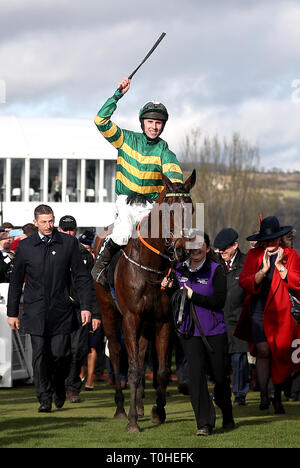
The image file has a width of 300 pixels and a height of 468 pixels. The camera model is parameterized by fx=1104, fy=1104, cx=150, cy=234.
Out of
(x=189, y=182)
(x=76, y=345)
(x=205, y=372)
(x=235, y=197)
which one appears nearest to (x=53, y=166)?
(x=76, y=345)

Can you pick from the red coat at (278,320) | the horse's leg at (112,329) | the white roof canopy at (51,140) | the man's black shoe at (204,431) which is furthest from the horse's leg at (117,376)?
the white roof canopy at (51,140)

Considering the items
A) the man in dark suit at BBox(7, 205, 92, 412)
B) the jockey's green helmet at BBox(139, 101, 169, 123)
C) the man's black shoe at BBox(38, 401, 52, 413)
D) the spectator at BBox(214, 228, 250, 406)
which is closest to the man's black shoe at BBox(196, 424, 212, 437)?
the man in dark suit at BBox(7, 205, 92, 412)

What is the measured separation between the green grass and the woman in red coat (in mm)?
539

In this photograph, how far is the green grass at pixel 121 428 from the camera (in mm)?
9523

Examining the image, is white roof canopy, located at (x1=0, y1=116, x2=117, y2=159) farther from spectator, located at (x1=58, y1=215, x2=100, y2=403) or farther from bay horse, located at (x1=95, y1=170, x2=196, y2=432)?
bay horse, located at (x1=95, y1=170, x2=196, y2=432)

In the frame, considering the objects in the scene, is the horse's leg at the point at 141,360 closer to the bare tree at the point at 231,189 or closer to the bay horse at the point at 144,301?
the bay horse at the point at 144,301

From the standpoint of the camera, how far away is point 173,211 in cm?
1012

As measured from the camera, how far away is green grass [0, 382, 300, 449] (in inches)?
375

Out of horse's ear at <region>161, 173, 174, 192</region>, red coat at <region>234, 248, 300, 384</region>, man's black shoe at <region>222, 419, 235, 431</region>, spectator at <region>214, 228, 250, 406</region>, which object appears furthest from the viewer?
spectator at <region>214, 228, 250, 406</region>

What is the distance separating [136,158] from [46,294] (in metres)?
1.90

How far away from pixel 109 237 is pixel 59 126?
103 feet

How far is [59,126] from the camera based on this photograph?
4275 centimetres

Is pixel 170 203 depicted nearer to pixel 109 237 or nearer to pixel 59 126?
pixel 109 237
